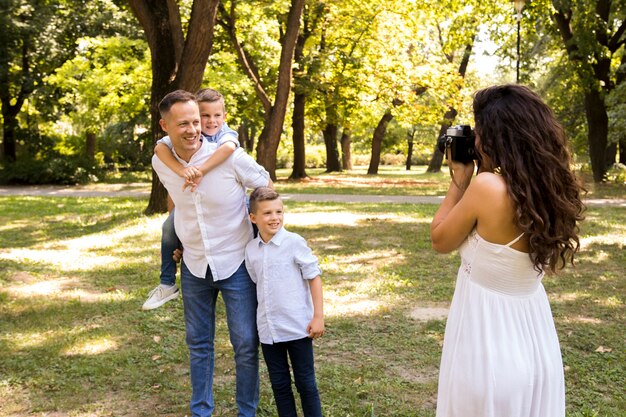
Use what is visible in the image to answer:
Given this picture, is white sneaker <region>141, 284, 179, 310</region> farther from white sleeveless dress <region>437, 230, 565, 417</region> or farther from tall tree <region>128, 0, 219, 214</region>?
tall tree <region>128, 0, 219, 214</region>

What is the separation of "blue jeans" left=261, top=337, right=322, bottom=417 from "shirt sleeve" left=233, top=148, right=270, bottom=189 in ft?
2.96

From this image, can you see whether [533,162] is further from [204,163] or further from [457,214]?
[204,163]

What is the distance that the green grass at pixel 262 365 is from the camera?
458 cm

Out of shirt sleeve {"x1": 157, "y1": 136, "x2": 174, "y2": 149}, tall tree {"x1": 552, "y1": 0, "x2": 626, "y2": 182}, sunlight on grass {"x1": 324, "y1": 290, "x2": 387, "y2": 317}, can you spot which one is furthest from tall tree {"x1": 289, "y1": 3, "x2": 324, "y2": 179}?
shirt sleeve {"x1": 157, "y1": 136, "x2": 174, "y2": 149}

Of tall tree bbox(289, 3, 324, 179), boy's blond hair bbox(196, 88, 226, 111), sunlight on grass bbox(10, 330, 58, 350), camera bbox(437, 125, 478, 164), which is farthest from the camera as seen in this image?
tall tree bbox(289, 3, 324, 179)

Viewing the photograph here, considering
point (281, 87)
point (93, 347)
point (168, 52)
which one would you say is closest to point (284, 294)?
point (93, 347)

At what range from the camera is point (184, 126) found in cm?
356

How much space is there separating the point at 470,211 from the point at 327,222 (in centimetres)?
1067

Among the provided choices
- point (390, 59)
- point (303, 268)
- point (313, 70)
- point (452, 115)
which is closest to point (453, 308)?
point (303, 268)

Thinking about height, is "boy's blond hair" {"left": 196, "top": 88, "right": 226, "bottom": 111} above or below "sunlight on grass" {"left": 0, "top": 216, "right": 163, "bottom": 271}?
above

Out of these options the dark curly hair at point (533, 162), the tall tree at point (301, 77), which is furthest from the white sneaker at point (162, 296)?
the tall tree at point (301, 77)

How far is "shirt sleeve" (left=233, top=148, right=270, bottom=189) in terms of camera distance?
364cm

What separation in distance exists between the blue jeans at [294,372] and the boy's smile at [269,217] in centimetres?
61

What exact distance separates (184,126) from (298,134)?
24.5 meters
